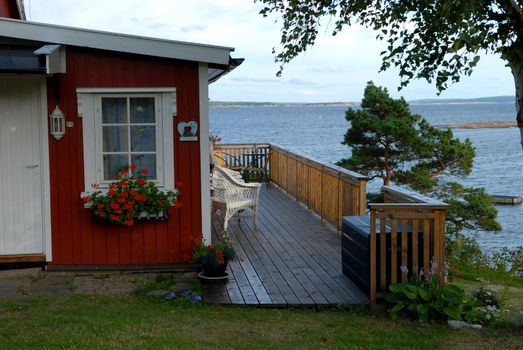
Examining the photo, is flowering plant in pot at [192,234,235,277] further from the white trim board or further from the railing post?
the railing post

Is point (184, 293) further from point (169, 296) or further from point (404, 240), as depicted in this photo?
point (404, 240)

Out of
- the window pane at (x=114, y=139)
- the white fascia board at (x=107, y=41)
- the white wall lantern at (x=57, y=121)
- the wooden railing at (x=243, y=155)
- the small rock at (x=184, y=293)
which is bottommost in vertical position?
the small rock at (x=184, y=293)

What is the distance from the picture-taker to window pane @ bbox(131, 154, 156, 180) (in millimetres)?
7605

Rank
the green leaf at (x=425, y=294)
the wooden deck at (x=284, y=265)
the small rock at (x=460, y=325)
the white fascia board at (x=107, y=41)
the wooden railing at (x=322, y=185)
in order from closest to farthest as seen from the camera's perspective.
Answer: the small rock at (x=460, y=325)
the green leaf at (x=425, y=294)
the wooden deck at (x=284, y=265)
the white fascia board at (x=107, y=41)
the wooden railing at (x=322, y=185)

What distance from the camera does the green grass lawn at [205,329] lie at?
17.3 ft

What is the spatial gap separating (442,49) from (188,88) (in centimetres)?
274

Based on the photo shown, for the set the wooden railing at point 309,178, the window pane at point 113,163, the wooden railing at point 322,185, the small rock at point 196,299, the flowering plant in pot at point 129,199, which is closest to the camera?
the small rock at point 196,299

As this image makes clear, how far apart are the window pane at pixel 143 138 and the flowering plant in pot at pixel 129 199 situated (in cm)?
22

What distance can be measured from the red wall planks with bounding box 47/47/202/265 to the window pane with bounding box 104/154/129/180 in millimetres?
274

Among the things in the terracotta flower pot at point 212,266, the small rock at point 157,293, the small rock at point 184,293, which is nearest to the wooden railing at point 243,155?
the terracotta flower pot at point 212,266

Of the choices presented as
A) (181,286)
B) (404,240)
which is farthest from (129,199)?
(404,240)

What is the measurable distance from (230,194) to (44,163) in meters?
2.88

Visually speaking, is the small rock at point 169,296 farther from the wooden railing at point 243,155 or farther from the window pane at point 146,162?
the wooden railing at point 243,155

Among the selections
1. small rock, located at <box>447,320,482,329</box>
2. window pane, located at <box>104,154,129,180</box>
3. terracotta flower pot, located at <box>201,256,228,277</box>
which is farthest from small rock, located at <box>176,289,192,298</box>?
small rock, located at <box>447,320,482,329</box>
